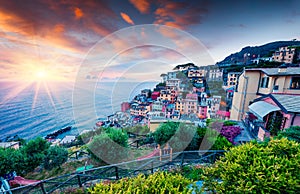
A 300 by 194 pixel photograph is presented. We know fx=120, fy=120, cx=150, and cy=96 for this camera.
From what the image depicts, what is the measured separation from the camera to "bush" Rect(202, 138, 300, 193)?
1.62 m

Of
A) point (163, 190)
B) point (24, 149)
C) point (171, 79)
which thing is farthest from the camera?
point (171, 79)

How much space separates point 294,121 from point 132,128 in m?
8.53

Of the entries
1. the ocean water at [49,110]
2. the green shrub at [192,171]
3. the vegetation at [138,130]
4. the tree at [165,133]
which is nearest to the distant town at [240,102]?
the vegetation at [138,130]

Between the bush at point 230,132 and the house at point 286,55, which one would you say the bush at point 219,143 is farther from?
the house at point 286,55

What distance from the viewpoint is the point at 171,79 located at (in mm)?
8055

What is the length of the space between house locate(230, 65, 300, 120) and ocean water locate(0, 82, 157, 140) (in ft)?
28.7

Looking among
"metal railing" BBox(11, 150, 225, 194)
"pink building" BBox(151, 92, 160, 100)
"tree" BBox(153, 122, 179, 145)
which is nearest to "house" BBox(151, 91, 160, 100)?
"pink building" BBox(151, 92, 160, 100)

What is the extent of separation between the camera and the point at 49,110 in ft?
83.4

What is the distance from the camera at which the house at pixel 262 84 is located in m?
8.24

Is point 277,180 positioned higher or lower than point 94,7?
lower

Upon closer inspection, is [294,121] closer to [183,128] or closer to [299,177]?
[183,128]

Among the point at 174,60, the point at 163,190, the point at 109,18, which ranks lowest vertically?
the point at 163,190

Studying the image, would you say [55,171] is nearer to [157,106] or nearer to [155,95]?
[157,106]

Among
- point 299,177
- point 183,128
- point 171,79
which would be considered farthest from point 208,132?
point 171,79
